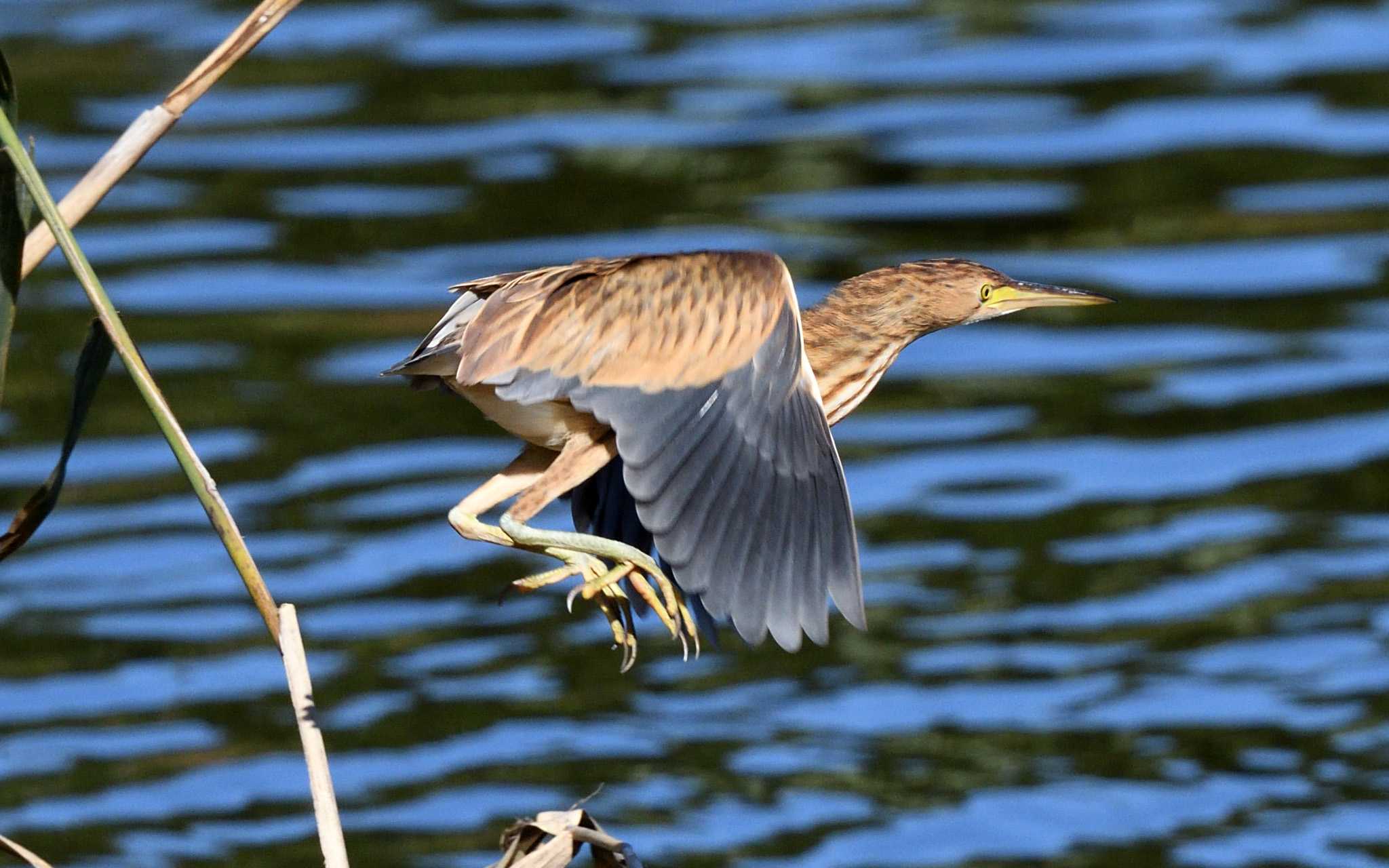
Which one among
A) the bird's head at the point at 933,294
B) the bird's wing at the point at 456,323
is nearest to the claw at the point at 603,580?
the bird's wing at the point at 456,323

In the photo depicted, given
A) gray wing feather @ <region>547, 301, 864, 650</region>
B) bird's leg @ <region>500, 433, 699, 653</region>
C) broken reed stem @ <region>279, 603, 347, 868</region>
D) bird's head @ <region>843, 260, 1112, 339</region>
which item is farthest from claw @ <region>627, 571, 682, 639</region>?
bird's head @ <region>843, 260, 1112, 339</region>

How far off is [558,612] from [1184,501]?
282cm

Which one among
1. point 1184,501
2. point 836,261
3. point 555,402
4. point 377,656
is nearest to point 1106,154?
point 836,261

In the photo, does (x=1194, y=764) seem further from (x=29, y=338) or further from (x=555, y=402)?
(x=29, y=338)

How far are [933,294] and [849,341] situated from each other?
0.62 feet

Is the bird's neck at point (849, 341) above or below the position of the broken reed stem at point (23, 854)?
above

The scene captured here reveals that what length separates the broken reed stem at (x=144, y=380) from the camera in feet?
11.5

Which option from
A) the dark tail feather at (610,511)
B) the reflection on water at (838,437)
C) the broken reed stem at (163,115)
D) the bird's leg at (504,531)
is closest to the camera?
the broken reed stem at (163,115)

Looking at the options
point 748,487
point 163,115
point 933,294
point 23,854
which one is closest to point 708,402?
point 748,487

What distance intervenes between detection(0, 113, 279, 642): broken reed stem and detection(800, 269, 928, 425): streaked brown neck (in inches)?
58.7

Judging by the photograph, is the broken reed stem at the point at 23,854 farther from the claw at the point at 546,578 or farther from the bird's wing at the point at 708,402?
the bird's wing at the point at 708,402

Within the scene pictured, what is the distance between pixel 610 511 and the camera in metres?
4.76

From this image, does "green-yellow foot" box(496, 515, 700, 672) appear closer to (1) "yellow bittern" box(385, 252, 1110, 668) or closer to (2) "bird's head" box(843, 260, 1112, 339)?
(1) "yellow bittern" box(385, 252, 1110, 668)

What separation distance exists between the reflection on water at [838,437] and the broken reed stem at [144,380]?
4965mm
